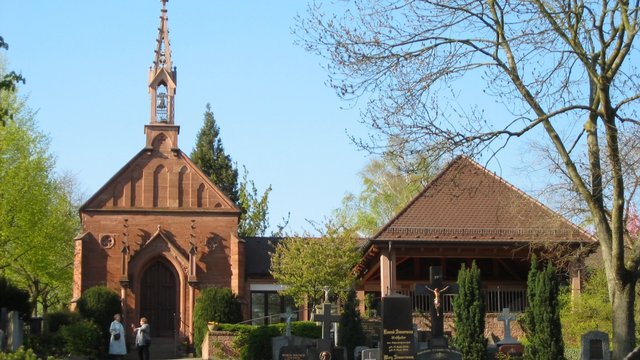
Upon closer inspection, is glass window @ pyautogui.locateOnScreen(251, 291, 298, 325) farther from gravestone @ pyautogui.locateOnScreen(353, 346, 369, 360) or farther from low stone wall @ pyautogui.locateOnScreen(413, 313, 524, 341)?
gravestone @ pyautogui.locateOnScreen(353, 346, 369, 360)

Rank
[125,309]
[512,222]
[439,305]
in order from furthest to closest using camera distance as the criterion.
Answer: [125,309], [512,222], [439,305]

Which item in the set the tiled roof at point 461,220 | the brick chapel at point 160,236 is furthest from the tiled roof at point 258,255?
the tiled roof at point 461,220

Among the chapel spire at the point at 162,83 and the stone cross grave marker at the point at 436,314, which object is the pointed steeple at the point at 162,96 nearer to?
the chapel spire at the point at 162,83

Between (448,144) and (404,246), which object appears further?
(404,246)

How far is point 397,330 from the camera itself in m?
22.7

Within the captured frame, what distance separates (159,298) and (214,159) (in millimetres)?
31656

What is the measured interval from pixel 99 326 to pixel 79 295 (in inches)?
213

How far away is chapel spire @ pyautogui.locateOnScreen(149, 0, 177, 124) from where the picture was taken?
134 ft

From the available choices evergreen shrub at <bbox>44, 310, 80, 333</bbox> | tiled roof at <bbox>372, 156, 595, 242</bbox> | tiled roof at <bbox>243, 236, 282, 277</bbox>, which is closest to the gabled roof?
tiled roof at <bbox>243, 236, 282, 277</bbox>

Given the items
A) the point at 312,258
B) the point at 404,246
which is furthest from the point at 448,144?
the point at 312,258

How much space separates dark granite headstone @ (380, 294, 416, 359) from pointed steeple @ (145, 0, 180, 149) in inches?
775

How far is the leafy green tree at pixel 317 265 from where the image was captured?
37406 millimetres

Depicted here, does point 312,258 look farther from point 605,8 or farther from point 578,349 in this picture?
point 605,8

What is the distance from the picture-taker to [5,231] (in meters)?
37.9
